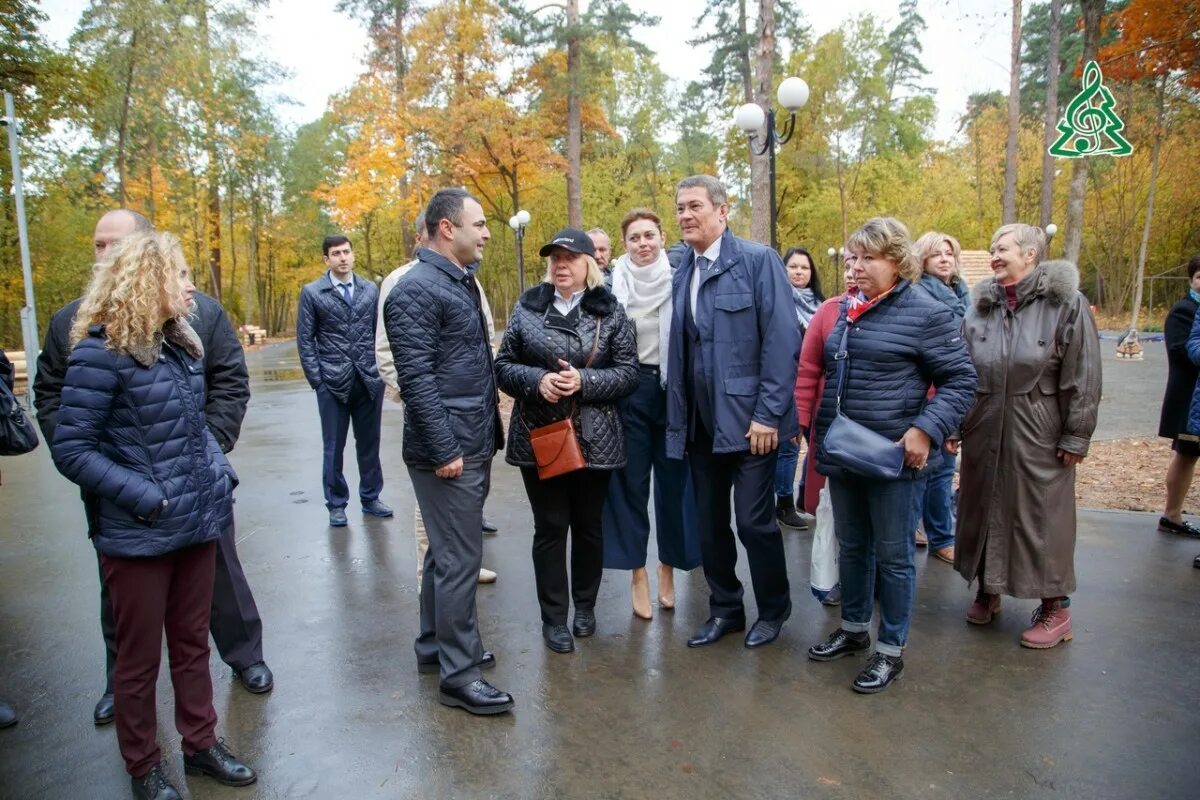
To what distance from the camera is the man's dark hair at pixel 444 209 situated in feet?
10.8

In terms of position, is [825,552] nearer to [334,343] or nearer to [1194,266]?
[1194,266]

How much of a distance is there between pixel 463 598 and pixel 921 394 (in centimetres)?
219

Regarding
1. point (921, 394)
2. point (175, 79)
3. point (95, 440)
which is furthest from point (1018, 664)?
point (175, 79)

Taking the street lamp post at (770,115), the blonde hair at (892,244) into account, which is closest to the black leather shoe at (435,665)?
the blonde hair at (892,244)

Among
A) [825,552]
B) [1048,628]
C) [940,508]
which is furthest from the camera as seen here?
[940,508]

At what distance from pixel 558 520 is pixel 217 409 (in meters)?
1.61

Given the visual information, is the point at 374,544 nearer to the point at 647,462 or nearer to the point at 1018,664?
the point at 647,462

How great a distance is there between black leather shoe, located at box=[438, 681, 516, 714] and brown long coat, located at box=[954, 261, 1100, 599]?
2.45m

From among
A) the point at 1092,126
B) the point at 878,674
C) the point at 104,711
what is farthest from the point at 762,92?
the point at 104,711

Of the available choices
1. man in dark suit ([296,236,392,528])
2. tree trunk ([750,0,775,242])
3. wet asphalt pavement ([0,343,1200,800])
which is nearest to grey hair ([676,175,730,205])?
wet asphalt pavement ([0,343,1200,800])

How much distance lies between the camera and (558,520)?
385cm

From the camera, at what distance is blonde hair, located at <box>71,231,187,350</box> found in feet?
8.14

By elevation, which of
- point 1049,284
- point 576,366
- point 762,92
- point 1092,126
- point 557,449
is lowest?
point 557,449

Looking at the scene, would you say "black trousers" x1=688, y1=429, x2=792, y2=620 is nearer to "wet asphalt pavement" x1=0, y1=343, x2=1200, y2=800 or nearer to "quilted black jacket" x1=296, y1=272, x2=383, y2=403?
"wet asphalt pavement" x1=0, y1=343, x2=1200, y2=800
